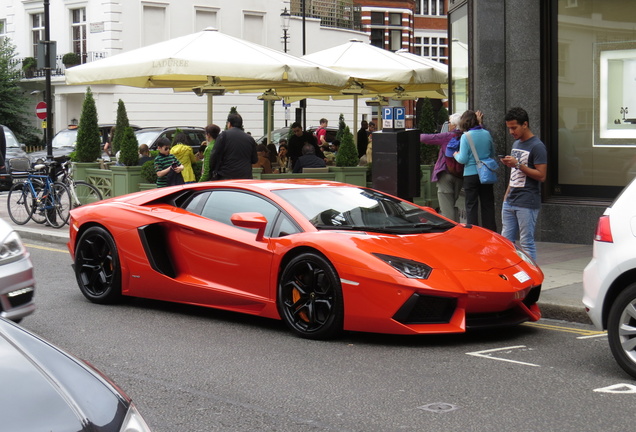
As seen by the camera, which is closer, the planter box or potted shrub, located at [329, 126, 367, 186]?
the planter box

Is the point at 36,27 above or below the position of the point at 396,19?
below

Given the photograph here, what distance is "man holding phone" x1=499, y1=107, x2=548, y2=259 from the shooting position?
393 inches

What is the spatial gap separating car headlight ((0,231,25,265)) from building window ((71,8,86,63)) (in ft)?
130

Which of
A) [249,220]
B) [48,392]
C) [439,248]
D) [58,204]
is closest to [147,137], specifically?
[58,204]

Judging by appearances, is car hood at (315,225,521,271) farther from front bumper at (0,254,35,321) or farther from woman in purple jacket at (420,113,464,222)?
woman in purple jacket at (420,113,464,222)

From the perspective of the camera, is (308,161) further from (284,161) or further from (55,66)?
(55,66)

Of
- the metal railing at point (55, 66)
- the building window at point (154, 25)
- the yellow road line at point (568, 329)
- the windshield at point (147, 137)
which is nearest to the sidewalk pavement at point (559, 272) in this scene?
the yellow road line at point (568, 329)

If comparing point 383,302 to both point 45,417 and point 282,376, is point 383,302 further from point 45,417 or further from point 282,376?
point 45,417

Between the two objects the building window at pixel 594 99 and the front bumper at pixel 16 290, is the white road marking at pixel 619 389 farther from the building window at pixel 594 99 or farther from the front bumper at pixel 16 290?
the building window at pixel 594 99

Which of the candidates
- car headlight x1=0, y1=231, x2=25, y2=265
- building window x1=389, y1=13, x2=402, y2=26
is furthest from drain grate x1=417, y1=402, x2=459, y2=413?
building window x1=389, y1=13, x2=402, y2=26

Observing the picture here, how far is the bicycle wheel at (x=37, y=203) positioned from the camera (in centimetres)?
1689

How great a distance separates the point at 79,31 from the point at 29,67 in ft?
13.8

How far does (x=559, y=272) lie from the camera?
35.5ft

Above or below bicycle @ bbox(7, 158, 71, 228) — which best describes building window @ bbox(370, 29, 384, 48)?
above
